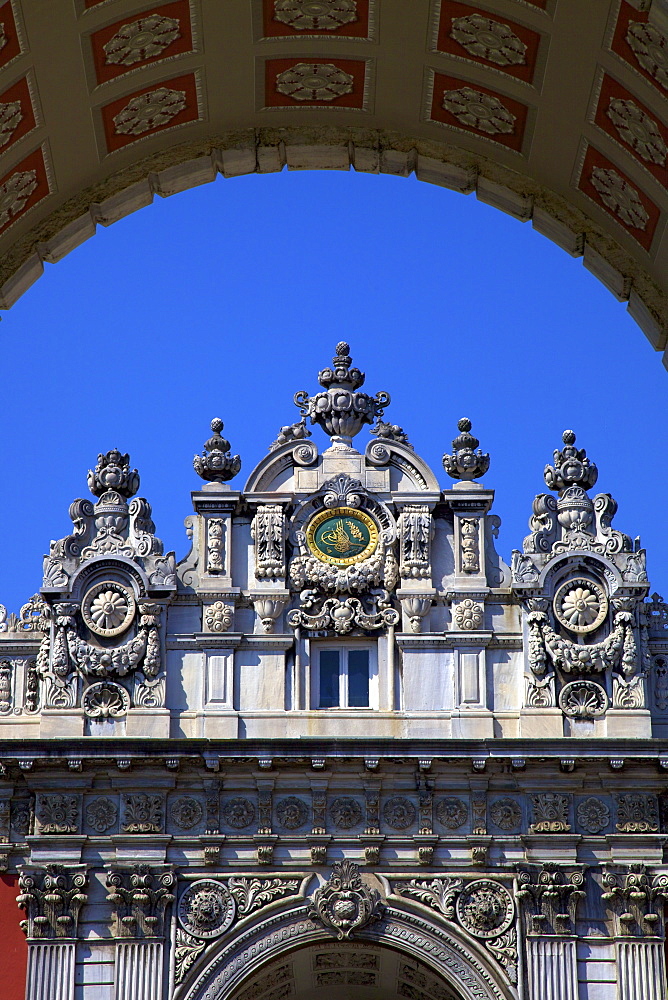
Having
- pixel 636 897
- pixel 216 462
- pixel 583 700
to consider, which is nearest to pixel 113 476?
pixel 216 462

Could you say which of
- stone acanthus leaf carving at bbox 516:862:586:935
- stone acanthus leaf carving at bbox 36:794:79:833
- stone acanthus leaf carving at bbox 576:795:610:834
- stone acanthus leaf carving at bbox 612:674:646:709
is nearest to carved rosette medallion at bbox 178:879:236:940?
stone acanthus leaf carving at bbox 36:794:79:833

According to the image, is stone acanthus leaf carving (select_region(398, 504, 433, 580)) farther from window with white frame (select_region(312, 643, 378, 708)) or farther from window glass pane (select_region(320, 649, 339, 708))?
window glass pane (select_region(320, 649, 339, 708))

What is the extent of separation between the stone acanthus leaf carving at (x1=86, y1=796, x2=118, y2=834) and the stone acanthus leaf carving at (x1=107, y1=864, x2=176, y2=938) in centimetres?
61

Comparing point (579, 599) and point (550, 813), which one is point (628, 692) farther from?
point (550, 813)

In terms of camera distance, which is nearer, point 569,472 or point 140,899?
point 140,899

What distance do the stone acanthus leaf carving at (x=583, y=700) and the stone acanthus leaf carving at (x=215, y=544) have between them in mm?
4833

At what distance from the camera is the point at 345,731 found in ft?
79.3

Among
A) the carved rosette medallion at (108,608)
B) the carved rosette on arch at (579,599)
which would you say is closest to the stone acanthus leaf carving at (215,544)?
the carved rosette medallion at (108,608)

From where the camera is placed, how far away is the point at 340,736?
23891 millimetres

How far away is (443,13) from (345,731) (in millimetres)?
9350

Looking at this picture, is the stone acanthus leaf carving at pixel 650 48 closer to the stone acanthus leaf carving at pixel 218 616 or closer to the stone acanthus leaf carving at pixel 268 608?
the stone acanthus leaf carving at pixel 268 608

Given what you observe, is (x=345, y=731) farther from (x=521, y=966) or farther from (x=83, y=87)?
(x=83, y=87)

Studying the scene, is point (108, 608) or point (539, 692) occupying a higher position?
point (108, 608)

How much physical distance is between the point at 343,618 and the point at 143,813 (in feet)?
11.9
